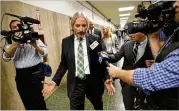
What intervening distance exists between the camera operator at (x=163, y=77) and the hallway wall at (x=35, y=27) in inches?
76.4

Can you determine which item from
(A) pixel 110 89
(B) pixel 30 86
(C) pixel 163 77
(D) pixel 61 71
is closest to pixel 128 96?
(A) pixel 110 89

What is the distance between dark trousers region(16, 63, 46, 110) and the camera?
7.44 ft

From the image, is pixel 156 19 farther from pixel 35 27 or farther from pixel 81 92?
pixel 35 27

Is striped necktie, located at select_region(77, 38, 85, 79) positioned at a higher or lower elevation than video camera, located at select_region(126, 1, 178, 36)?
lower

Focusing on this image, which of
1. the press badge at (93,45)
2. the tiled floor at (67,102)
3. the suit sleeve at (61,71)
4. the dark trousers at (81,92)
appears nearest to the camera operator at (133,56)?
the press badge at (93,45)

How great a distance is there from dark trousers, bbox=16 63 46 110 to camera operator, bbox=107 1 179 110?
1336mm

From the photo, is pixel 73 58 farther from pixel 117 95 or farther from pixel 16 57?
pixel 117 95

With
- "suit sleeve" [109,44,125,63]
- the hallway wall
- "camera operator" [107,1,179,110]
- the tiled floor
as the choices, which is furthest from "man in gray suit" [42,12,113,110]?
the tiled floor

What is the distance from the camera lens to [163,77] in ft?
3.29

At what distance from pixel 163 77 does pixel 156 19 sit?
432 mm

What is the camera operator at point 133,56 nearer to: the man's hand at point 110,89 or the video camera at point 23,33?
the man's hand at point 110,89

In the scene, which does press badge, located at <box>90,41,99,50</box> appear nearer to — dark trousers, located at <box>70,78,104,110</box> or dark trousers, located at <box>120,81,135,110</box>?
dark trousers, located at <box>70,78,104,110</box>

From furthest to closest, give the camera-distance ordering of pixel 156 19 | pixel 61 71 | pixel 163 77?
pixel 61 71 → pixel 156 19 → pixel 163 77

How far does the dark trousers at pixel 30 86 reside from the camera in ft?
7.44
